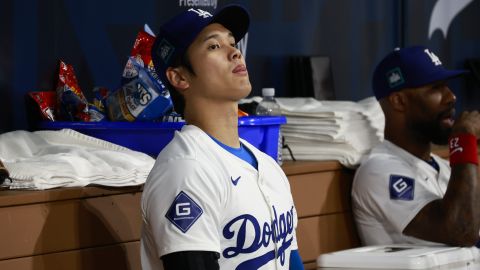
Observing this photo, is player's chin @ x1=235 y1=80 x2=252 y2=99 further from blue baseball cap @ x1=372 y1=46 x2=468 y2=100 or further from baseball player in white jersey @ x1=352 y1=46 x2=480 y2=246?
blue baseball cap @ x1=372 y1=46 x2=468 y2=100

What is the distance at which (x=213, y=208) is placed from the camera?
2381 millimetres

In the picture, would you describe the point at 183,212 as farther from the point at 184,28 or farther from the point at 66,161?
the point at 66,161

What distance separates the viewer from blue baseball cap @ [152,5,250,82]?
2.60m

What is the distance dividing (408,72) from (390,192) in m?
0.51

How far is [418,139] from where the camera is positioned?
3.88 metres

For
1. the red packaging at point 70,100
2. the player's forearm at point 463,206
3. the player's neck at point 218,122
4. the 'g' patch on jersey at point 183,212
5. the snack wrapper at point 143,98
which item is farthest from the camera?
the player's forearm at point 463,206

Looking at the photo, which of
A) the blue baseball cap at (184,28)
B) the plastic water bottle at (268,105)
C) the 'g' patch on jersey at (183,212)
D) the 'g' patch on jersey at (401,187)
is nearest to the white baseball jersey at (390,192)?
the 'g' patch on jersey at (401,187)

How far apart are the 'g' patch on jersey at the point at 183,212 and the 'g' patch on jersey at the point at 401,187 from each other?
146 cm

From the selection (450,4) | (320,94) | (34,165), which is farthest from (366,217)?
(450,4)

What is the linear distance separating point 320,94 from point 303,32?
0.31 meters

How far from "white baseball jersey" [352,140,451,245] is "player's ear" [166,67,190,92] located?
1.28 metres

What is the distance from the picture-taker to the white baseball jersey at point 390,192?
3.62 meters

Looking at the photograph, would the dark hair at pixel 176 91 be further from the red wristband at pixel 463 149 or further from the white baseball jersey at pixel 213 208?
the red wristband at pixel 463 149

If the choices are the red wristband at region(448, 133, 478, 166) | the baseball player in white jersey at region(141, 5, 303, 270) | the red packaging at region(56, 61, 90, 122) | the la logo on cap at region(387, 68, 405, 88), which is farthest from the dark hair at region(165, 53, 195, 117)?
the la logo on cap at region(387, 68, 405, 88)
